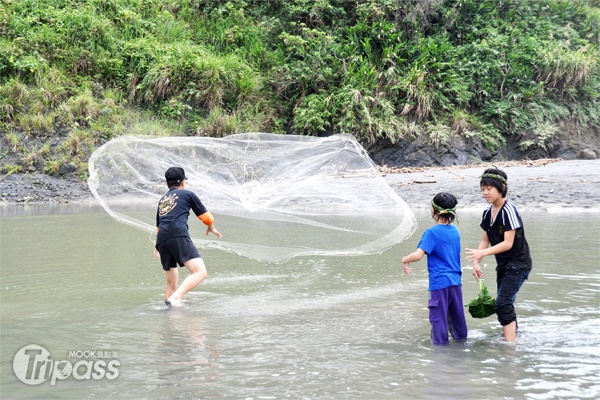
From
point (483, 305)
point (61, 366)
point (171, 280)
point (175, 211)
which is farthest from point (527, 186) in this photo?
point (61, 366)

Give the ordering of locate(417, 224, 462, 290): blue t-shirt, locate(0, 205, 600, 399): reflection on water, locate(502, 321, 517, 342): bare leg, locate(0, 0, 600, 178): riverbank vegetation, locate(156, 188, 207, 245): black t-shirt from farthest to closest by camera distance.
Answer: locate(0, 0, 600, 178): riverbank vegetation
locate(156, 188, 207, 245): black t-shirt
locate(502, 321, 517, 342): bare leg
locate(417, 224, 462, 290): blue t-shirt
locate(0, 205, 600, 399): reflection on water

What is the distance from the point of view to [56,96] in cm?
1798

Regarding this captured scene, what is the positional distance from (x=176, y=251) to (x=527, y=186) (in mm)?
10054

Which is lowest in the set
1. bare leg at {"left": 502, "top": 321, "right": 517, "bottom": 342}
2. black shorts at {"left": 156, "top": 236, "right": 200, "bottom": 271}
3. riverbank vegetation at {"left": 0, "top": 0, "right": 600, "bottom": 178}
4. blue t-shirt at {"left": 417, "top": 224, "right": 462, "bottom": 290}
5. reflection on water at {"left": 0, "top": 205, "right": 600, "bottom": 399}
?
reflection on water at {"left": 0, "top": 205, "right": 600, "bottom": 399}

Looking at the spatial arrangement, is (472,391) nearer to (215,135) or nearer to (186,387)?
(186,387)

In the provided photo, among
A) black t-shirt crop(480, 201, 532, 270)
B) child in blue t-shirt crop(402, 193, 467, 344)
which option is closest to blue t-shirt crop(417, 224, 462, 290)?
child in blue t-shirt crop(402, 193, 467, 344)

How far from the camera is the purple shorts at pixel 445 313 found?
4906 millimetres

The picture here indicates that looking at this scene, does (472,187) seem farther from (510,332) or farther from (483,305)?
(510,332)

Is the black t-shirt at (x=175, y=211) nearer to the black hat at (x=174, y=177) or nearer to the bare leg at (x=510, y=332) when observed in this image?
the black hat at (x=174, y=177)

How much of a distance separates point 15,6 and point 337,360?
18175mm

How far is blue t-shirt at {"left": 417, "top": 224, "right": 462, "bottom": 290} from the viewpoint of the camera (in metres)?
4.88

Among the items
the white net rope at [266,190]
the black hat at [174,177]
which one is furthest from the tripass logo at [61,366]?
the white net rope at [266,190]

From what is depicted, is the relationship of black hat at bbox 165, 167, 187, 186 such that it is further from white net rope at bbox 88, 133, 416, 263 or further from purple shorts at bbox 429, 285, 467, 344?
purple shorts at bbox 429, 285, 467, 344

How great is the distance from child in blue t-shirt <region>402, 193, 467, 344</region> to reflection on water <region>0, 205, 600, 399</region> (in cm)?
24
